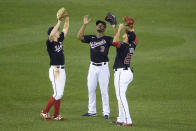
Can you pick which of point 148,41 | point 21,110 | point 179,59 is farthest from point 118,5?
point 21,110

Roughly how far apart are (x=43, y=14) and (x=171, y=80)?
1323 cm

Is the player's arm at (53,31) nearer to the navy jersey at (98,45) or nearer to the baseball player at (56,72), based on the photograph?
the baseball player at (56,72)

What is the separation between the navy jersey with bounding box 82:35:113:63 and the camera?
14148mm

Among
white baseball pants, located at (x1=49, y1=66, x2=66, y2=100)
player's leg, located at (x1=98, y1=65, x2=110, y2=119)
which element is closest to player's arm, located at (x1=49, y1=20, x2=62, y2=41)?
white baseball pants, located at (x1=49, y1=66, x2=66, y2=100)

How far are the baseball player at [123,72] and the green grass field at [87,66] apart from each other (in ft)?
1.45

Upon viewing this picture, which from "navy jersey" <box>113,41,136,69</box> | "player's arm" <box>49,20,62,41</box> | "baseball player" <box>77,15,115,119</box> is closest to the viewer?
"navy jersey" <box>113,41,136,69</box>

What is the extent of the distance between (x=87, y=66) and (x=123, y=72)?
831 cm

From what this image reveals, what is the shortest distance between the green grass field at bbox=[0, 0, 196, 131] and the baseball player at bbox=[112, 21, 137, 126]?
0.44 metres

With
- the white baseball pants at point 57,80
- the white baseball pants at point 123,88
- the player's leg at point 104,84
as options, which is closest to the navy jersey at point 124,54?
the white baseball pants at point 123,88

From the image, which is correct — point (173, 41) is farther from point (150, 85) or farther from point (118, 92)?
point (118, 92)

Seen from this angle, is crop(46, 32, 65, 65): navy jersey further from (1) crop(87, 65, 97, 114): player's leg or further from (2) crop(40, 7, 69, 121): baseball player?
(1) crop(87, 65, 97, 114): player's leg

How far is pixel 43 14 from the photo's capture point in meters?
30.6

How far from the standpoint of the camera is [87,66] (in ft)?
69.4

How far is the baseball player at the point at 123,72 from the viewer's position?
504 inches
